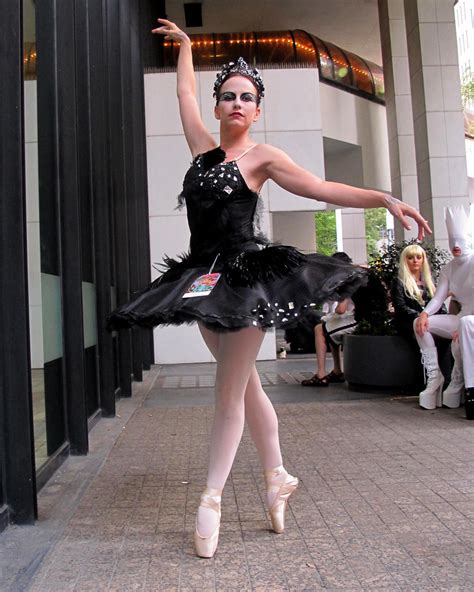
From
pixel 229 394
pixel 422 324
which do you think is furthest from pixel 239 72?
pixel 422 324

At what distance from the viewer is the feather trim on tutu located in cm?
297

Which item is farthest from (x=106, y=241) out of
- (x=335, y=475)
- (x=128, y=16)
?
(x=128, y=16)

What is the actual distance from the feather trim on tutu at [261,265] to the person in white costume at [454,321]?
12.5 feet

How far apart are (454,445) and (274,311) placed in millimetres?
3026

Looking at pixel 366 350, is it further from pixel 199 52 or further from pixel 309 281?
pixel 199 52

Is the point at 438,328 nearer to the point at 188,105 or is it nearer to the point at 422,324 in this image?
the point at 422,324

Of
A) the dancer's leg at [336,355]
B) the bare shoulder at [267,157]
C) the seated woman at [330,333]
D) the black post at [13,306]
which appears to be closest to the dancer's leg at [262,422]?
the bare shoulder at [267,157]

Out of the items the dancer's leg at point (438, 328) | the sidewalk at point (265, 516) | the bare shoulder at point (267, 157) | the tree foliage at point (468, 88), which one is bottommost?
the sidewalk at point (265, 516)

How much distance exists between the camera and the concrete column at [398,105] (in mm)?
17766

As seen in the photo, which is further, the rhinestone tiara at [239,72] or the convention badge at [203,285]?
the rhinestone tiara at [239,72]

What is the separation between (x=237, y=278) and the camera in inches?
117

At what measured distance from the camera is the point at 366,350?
8.06m

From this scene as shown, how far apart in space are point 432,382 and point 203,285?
185 inches

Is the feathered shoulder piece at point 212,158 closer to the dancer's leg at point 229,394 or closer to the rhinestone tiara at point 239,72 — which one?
the rhinestone tiara at point 239,72
